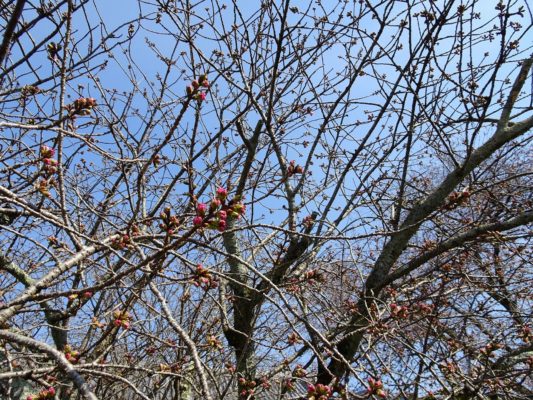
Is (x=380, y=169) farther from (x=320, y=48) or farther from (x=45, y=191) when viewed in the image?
(x=45, y=191)

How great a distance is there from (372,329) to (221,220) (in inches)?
71.4

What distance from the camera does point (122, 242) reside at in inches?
72.2

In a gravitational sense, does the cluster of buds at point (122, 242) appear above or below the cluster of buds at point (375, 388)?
above

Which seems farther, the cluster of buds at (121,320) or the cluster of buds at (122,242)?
the cluster of buds at (121,320)


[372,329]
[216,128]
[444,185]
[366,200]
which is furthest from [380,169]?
[372,329]

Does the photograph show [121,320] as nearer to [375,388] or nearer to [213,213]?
[213,213]

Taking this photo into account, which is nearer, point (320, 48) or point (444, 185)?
point (444, 185)

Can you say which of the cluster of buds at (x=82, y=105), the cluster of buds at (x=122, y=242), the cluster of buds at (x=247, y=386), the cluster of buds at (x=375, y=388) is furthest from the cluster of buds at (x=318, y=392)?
the cluster of buds at (x=82, y=105)

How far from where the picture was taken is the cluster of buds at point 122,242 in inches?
71.2

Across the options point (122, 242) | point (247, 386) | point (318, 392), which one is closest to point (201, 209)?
point (122, 242)

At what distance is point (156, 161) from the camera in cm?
236

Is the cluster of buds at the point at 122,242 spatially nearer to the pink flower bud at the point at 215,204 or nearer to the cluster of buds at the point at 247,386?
the pink flower bud at the point at 215,204

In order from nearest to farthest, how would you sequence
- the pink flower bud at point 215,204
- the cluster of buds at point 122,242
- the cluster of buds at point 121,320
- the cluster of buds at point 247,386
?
the pink flower bud at point 215,204 → the cluster of buds at point 122,242 → the cluster of buds at point 121,320 → the cluster of buds at point 247,386

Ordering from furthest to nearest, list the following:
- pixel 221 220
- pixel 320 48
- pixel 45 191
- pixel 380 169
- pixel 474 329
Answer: pixel 474 329 < pixel 380 169 < pixel 320 48 < pixel 45 191 < pixel 221 220
